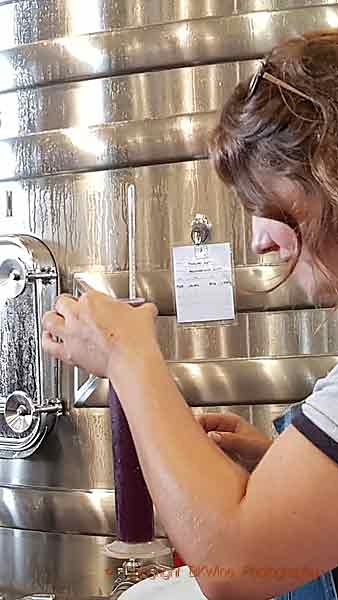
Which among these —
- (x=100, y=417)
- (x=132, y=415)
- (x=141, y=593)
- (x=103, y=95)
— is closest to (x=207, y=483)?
(x=132, y=415)

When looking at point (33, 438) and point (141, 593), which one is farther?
point (33, 438)

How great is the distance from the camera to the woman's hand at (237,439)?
0.99 metres

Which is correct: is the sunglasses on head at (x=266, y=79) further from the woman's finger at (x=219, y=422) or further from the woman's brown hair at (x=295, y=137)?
the woman's finger at (x=219, y=422)

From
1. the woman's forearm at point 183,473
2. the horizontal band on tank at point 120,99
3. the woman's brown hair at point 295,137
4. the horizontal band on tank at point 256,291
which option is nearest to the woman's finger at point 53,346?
the woman's forearm at point 183,473

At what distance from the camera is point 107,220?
1361 mm

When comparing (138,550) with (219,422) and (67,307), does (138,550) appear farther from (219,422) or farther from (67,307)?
(67,307)

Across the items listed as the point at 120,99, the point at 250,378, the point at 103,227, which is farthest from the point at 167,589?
the point at 120,99

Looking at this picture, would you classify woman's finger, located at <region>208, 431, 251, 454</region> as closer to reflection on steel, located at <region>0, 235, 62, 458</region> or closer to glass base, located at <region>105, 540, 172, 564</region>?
glass base, located at <region>105, 540, 172, 564</region>

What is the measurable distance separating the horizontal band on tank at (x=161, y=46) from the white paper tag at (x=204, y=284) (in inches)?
11.0

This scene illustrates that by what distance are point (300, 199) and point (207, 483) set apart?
0.77 ft

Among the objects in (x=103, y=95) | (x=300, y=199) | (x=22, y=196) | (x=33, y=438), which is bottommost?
(x=33, y=438)

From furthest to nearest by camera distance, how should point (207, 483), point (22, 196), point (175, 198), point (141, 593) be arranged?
point (22, 196) < point (175, 198) < point (141, 593) < point (207, 483)

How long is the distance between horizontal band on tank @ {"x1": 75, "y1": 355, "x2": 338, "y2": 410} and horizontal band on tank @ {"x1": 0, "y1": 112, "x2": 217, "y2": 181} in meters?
0.30

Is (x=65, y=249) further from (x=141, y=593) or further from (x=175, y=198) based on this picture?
(x=141, y=593)
